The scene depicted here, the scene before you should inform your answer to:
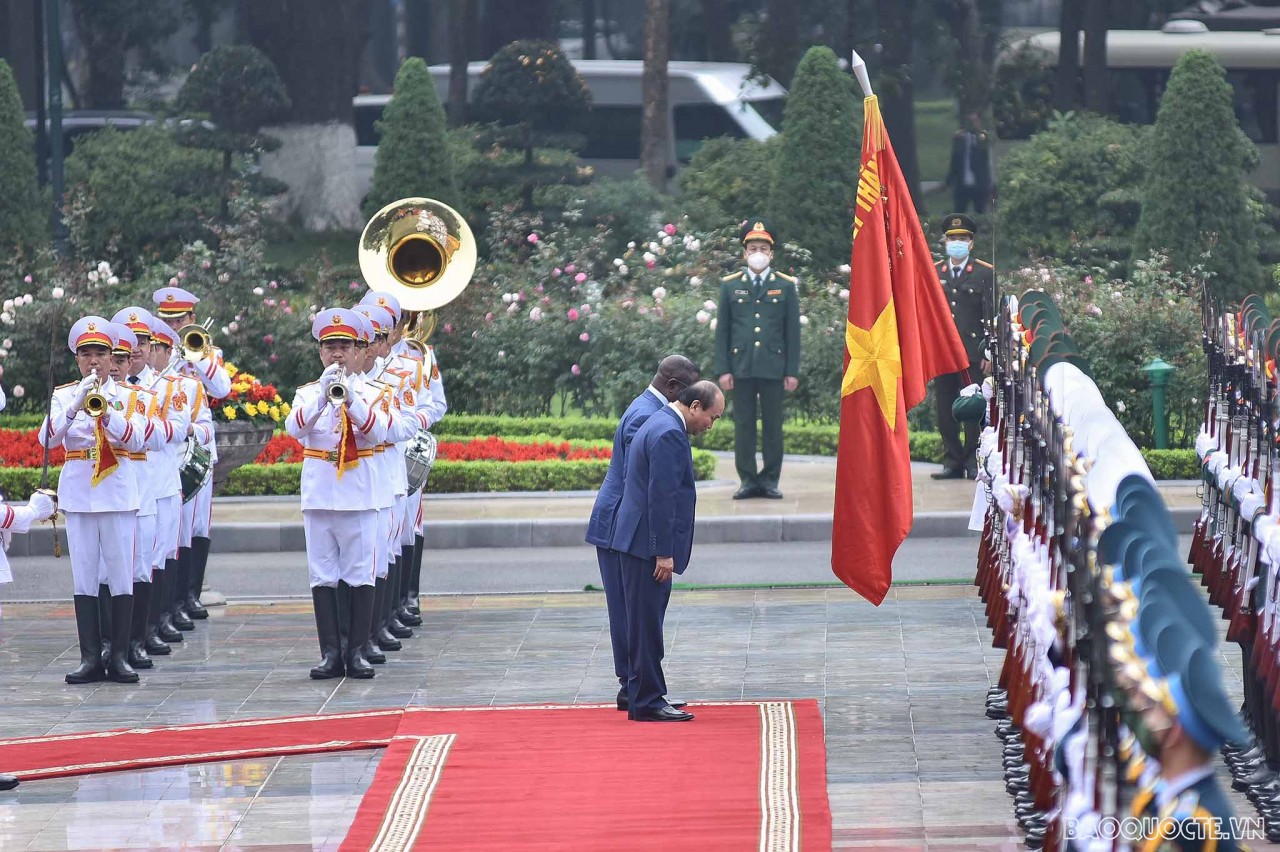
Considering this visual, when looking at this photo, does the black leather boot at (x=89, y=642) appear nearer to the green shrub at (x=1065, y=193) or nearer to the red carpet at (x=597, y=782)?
the red carpet at (x=597, y=782)

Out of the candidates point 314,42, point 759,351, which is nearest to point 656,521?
point 759,351

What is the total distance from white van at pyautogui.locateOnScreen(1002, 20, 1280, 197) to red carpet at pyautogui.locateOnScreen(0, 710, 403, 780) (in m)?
21.7

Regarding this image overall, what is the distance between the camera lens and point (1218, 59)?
28625mm

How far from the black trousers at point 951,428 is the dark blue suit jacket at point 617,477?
25.7 ft

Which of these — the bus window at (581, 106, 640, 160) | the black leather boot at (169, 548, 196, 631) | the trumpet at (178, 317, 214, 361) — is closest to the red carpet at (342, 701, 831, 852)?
the black leather boot at (169, 548, 196, 631)

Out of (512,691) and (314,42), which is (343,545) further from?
(314,42)

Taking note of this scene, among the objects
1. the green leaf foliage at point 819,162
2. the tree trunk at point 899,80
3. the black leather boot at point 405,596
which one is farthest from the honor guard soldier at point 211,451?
the tree trunk at point 899,80

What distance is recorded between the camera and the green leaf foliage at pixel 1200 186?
989 inches

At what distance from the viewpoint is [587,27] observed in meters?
31.1

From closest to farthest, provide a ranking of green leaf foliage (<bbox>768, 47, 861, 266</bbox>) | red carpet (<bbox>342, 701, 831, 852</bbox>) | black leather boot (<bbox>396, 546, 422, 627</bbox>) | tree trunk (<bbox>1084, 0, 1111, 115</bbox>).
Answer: red carpet (<bbox>342, 701, 831, 852</bbox>), black leather boot (<bbox>396, 546, 422, 627</bbox>), green leaf foliage (<bbox>768, 47, 861, 266</bbox>), tree trunk (<bbox>1084, 0, 1111, 115</bbox>)

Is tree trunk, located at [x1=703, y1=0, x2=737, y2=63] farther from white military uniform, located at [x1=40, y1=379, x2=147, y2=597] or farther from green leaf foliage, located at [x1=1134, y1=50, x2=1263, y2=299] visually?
white military uniform, located at [x1=40, y1=379, x2=147, y2=597]

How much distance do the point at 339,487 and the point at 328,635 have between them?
0.79 metres

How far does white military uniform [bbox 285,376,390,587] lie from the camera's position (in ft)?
34.4

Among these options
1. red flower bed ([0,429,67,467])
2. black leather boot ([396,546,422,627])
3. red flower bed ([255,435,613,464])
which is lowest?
red flower bed ([255,435,613,464])
